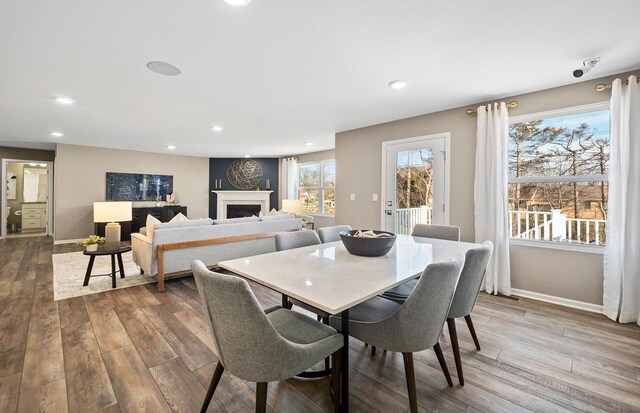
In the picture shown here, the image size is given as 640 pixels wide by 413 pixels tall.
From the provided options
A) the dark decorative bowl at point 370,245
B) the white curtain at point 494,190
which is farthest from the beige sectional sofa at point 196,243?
the white curtain at point 494,190

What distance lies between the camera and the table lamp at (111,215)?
11.2 feet

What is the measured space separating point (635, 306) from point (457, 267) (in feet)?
8.60

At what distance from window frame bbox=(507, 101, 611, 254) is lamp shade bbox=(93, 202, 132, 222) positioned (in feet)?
15.5

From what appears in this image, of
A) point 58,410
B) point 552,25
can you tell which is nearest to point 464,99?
point 552,25

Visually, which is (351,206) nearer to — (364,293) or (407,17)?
(407,17)

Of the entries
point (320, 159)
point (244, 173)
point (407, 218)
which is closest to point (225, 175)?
point (244, 173)

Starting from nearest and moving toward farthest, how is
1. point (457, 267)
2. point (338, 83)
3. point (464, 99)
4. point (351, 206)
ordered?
point (457, 267)
point (338, 83)
point (464, 99)
point (351, 206)

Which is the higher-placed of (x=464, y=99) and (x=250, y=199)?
(x=464, y=99)

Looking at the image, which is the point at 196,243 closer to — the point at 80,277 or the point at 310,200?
the point at 80,277

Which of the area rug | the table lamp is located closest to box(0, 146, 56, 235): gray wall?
the area rug

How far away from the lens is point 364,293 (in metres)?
1.19

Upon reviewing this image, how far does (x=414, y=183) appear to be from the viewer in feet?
13.7

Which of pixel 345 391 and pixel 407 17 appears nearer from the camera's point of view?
pixel 345 391

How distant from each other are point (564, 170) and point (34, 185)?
11975 millimetres
